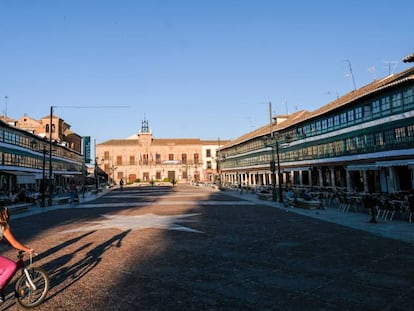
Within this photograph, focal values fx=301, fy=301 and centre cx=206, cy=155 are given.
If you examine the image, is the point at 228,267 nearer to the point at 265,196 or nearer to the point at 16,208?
the point at 16,208

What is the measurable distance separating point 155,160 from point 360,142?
2443 inches

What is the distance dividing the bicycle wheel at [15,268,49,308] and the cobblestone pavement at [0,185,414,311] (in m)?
0.20

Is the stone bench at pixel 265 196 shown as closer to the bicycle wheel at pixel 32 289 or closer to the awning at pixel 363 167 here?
the awning at pixel 363 167

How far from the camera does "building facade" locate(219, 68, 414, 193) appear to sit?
75.3ft

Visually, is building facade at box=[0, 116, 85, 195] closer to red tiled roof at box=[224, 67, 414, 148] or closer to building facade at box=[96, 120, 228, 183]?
building facade at box=[96, 120, 228, 183]

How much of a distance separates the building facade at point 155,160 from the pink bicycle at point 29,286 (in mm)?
74347

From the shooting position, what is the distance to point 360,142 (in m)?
27.9

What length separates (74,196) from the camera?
24.5 meters

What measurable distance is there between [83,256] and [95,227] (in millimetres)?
4793

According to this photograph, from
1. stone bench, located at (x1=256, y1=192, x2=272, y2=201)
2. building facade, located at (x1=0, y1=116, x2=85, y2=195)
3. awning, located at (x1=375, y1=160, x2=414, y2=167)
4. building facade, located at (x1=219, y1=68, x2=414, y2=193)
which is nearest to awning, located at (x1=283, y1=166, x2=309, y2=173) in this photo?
building facade, located at (x1=219, y1=68, x2=414, y2=193)

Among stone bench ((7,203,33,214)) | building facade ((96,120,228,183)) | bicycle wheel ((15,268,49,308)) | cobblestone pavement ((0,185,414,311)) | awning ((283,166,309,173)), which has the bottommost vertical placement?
cobblestone pavement ((0,185,414,311))

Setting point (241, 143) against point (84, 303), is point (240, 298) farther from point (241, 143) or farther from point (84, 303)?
point (241, 143)

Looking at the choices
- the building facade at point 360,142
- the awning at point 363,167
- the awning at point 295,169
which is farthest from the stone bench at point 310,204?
the awning at point 295,169

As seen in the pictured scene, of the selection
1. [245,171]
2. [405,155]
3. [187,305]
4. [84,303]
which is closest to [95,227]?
[84,303]
